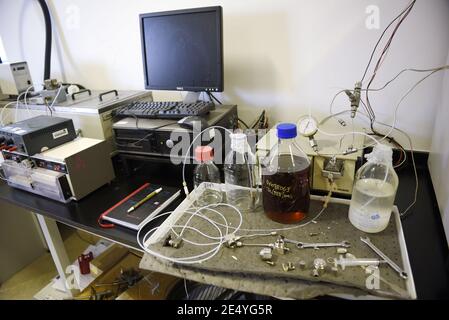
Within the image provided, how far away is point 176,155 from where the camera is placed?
3.49 ft

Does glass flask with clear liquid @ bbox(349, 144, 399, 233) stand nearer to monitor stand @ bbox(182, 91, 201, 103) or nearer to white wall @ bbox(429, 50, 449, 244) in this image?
white wall @ bbox(429, 50, 449, 244)

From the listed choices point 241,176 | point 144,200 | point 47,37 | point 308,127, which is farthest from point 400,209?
point 47,37

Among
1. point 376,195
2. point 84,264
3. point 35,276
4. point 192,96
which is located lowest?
point 35,276

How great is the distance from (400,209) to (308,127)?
0.38 meters

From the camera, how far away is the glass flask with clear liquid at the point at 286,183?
2.53 ft

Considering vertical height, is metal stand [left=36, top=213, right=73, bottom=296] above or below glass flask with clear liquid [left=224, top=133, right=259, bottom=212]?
below

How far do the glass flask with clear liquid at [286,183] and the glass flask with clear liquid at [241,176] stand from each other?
76mm

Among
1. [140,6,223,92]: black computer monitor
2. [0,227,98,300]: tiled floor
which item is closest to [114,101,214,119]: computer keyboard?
[140,6,223,92]: black computer monitor

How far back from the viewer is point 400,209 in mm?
892

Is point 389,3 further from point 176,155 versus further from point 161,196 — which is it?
point 161,196

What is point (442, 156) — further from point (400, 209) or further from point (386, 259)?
point (386, 259)

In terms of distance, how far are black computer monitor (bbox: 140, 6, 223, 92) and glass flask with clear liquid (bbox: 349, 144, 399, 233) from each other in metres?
0.64

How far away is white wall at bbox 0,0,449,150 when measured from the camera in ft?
3.31

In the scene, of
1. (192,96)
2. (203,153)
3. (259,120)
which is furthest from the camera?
(192,96)
